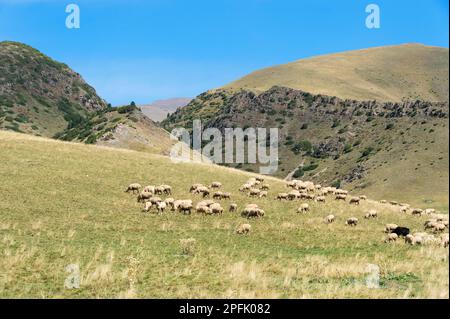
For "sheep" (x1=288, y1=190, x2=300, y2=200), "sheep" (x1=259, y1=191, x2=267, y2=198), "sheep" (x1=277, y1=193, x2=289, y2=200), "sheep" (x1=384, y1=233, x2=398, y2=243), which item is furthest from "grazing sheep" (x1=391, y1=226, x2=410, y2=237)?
"sheep" (x1=259, y1=191, x2=267, y2=198)

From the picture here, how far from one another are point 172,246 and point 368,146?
129645 millimetres

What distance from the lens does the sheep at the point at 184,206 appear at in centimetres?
3259

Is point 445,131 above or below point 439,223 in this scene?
above

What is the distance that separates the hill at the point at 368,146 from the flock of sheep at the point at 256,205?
43.4 meters

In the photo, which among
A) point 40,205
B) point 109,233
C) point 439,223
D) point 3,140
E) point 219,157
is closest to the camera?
point 109,233

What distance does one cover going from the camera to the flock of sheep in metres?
28.1

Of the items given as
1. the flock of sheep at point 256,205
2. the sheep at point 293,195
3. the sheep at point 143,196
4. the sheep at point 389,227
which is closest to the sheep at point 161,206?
the flock of sheep at point 256,205

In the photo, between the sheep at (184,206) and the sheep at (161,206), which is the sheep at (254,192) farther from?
the sheep at (161,206)

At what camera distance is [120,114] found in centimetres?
11962

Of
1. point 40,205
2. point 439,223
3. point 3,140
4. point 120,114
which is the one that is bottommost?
point 439,223

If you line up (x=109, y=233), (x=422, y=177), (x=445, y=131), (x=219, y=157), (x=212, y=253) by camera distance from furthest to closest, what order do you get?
(x=219, y=157), (x=445, y=131), (x=422, y=177), (x=109, y=233), (x=212, y=253)

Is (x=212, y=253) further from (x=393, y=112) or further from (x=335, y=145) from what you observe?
(x=393, y=112)

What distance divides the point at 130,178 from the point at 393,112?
138 meters

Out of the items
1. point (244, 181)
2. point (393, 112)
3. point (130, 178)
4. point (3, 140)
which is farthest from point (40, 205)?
point (393, 112)
